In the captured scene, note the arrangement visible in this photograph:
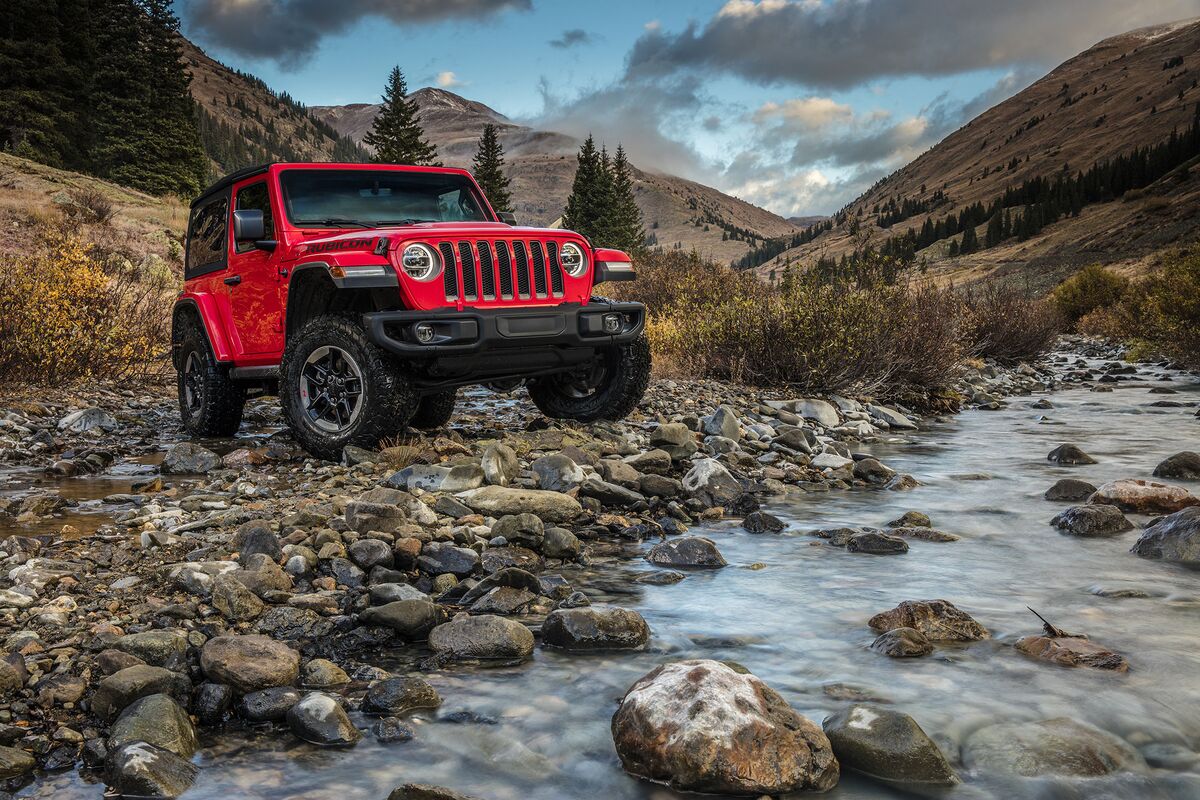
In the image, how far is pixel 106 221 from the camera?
954 inches

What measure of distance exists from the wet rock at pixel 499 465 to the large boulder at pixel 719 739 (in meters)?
3.29

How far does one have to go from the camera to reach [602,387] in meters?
7.88

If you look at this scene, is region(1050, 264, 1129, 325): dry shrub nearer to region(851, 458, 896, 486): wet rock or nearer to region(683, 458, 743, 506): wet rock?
region(851, 458, 896, 486): wet rock

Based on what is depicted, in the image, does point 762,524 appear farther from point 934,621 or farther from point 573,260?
point 573,260

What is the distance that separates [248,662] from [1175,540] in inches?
191

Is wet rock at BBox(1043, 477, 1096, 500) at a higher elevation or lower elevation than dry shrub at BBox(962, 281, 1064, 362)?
lower

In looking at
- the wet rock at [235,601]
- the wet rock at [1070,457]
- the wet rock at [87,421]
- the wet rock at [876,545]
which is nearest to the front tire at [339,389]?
the wet rock at [235,601]

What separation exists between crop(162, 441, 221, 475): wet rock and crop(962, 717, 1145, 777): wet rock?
5.97 metres

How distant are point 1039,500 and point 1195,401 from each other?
855 cm


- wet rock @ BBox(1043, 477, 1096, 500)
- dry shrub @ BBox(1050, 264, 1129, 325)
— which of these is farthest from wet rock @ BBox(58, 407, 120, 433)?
dry shrub @ BBox(1050, 264, 1129, 325)

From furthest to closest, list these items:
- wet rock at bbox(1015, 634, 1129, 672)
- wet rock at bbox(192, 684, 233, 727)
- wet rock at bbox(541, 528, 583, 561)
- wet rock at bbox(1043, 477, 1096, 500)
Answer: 1. wet rock at bbox(1043, 477, 1096, 500)
2. wet rock at bbox(541, 528, 583, 561)
3. wet rock at bbox(1015, 634, 1129, 672)
4. wet rock at bbox(192, 684, 233, 727)

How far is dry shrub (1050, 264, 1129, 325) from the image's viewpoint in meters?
34.7

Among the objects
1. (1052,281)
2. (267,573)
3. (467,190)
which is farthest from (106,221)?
(1052,281)

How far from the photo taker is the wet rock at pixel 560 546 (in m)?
4.99
